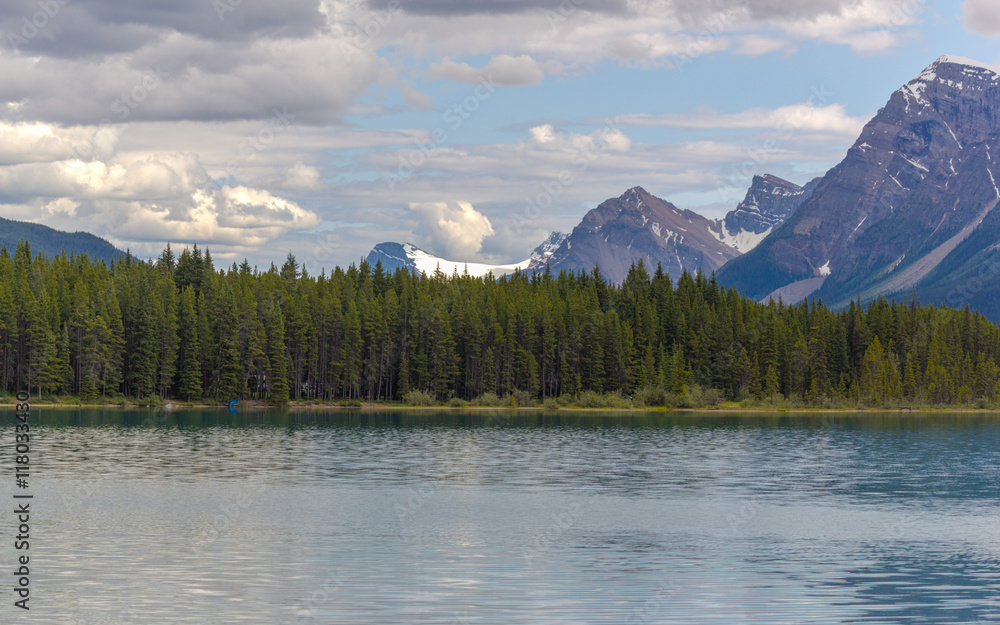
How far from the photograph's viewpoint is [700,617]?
3250cm

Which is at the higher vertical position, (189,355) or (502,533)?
(189,355)

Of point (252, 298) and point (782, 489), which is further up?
point (252, 298)

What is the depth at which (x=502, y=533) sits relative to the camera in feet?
161

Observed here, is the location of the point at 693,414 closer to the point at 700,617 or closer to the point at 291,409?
the point at 291,409

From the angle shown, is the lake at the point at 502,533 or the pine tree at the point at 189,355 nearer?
the lake at the point at 502,533

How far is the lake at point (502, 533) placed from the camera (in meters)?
33.9

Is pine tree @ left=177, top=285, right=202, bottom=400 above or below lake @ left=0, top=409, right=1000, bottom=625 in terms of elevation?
above

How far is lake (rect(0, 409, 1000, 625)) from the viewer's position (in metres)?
33.9

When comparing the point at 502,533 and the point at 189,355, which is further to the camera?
the point at 189,355

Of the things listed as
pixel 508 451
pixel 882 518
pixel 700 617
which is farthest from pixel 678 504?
pixel 508 451

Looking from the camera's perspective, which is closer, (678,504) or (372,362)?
(678,504)

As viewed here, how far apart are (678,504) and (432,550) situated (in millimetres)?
21467

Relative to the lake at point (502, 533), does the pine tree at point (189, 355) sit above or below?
above

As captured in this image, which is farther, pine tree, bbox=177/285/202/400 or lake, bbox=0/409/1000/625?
pine tree, bbox=177/285/202/400
